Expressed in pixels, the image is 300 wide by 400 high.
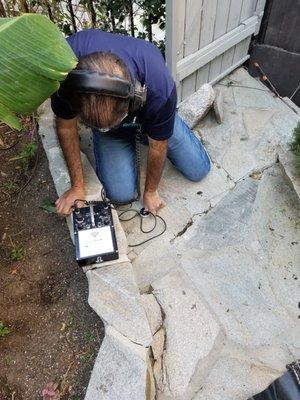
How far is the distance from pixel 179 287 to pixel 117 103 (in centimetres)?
125

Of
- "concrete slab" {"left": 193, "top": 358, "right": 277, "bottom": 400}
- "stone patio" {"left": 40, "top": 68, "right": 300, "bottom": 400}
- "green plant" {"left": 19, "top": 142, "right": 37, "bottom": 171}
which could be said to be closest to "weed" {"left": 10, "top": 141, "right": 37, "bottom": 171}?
"green plant" {"left": 19, "top": 142, "right": 37, "bottom": 171}

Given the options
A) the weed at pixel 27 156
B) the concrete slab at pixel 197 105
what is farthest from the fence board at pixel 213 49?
the weed at pixel 27 156

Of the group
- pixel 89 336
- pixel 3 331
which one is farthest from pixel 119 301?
pixel 3 331

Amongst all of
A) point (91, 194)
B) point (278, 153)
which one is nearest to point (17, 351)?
point (91, 194)

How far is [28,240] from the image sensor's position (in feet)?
8.02

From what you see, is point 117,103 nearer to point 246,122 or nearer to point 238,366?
point 238,366

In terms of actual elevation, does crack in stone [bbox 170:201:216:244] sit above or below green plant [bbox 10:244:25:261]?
below

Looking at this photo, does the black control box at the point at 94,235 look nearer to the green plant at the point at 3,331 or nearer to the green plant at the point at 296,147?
the green plant at the point at 3,331

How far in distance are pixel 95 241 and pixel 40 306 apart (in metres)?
0.48

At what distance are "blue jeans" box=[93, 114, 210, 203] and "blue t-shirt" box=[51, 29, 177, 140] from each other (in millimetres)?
542

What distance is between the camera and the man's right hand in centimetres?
238

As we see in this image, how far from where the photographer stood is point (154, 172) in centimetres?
259

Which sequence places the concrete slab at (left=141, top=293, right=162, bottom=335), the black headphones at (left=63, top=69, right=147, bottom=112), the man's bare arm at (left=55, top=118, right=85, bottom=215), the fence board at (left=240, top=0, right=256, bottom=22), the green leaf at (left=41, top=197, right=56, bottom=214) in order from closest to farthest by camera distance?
the black headphones at (left=63, top=69, right=147, bottom=112)
the concrete slab at (left=141, top=293, right=162, bottom=335)
the man's bare arm at (left=55, top=118, right=85, bottom=215)
the green leaf at (left=41, top=197, right=56, bottom=214)
the fence board at (left=240, top=0, right=256, bottom=22)

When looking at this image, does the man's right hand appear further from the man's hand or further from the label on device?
the man's hand
